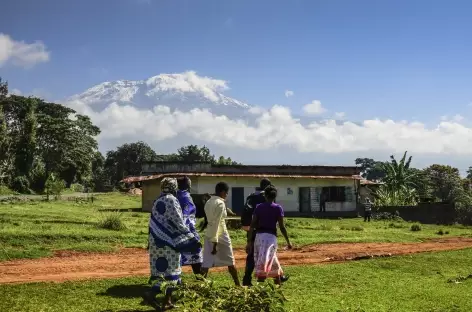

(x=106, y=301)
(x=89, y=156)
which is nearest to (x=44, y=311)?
(x=106, y=301)

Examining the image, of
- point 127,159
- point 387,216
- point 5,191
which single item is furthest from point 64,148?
point 387,216

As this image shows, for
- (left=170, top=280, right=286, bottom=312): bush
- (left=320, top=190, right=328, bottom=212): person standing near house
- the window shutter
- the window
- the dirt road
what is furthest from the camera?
Answer: the window shutter

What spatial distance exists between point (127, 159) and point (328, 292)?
71.5 metres

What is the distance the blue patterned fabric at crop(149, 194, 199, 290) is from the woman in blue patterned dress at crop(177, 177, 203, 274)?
961 mm

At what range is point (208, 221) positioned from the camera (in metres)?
8.30

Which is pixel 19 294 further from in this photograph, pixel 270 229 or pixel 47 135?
pixel 47 135

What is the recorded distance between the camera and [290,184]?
3375cm

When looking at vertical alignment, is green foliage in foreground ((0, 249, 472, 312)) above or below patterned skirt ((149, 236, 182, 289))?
below

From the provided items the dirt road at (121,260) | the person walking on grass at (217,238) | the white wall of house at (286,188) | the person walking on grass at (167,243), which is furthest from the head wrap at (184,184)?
the white wall of house at (286,188)

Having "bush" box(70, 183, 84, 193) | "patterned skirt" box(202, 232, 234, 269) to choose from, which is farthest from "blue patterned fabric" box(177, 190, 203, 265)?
"bush" box(70, 183, 84, 193)

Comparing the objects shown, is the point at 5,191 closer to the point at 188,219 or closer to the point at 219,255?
the point at 188,219

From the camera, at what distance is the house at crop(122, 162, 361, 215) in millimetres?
32125

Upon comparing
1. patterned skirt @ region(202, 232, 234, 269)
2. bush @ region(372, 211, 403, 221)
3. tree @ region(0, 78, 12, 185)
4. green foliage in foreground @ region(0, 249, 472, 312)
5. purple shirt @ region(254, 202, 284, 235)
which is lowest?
green foliage in foreground @ region(0, 249, 472, 312)

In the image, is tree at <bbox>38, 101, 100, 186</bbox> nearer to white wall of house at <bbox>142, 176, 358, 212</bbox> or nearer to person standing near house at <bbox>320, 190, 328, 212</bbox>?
white wall of house at <bbox>142, 176, 358, 212</bbox>
